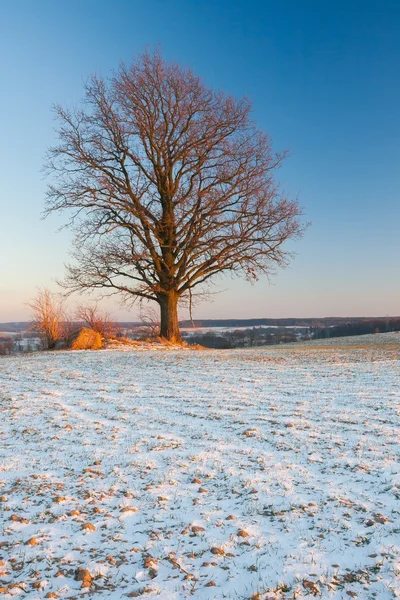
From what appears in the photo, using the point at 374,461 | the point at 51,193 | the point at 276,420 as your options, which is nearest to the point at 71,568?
the point at 374,461

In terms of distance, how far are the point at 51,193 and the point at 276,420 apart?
16.8m

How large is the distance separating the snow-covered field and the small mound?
1177cm

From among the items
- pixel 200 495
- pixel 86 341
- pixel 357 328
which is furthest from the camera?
pixel 357 328

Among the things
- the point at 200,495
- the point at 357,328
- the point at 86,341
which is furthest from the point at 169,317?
the point at 357,328

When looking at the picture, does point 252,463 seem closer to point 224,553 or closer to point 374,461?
point 374,461

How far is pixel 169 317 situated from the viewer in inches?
897

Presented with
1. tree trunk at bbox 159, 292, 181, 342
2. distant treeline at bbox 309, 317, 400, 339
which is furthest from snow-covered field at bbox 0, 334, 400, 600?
distant treeline at bbox 309, 317, 400, 339

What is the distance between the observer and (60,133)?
2094 cm

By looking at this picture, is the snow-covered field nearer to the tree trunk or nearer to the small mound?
the small mound

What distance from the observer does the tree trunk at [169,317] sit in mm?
22453

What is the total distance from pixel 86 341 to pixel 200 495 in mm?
17889

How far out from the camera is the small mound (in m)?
21.6

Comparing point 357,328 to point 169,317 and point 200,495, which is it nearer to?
point 169,317

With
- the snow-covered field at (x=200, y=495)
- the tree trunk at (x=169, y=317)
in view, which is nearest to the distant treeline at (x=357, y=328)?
the tree trunk at (x=169, y=317)
